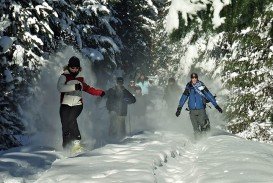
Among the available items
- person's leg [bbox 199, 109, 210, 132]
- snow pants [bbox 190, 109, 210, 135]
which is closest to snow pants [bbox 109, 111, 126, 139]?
snow pants [bbox 190, 109, 210, 135]

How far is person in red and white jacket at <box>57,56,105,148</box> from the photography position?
885 centimetres

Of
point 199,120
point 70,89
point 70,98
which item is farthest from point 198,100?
point 70,89

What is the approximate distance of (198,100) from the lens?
12.6 metres

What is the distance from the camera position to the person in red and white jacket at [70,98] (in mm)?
8852

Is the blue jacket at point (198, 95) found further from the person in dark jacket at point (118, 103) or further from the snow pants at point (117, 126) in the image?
the snow pants at point (117, 126)

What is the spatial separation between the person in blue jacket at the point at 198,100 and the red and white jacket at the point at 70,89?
4200 millimetres

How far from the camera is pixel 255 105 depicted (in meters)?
13.5

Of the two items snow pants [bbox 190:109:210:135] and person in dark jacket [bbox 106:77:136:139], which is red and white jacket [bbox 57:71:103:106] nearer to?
snow pants [bbox 190:109:210:135]

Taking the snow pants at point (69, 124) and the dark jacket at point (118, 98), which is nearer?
the snow pants at point (69, 124)

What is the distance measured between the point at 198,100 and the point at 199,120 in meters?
0.61

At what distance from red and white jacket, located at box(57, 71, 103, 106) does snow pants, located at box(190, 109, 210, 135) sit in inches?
179

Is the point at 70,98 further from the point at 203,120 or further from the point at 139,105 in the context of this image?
the point at 139,105

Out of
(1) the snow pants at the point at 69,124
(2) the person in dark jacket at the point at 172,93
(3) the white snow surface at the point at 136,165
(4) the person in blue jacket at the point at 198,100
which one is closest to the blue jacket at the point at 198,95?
(4) the person in blue jacket at the point at 198,100

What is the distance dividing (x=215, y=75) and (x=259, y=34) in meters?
4.41
